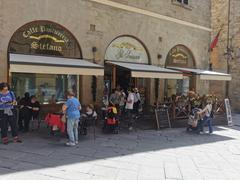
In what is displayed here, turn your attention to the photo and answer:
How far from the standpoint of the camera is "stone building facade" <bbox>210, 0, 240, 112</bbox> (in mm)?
23031

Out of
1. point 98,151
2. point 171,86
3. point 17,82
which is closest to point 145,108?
point 171,86

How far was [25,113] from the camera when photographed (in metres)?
10.0

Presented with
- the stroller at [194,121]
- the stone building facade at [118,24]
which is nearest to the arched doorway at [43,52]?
the stone building facade at [118,24]

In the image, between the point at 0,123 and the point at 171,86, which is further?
the point at 171,86

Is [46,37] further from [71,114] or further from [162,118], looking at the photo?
[162,118]

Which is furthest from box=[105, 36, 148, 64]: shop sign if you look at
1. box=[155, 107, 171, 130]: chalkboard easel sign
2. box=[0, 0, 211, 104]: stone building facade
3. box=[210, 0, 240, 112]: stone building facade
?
box=[210, 0, 240, 112]: stone building facade

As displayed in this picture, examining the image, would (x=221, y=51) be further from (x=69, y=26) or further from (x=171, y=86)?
(x=69, y=26)

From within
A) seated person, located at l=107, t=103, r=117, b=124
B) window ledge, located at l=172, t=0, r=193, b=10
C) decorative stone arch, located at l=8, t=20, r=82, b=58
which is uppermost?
window ledge, located at l=172, t=0, r=193, b=10

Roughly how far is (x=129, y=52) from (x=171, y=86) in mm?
3863

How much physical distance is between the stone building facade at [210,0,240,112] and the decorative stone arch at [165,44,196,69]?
533 centimetres

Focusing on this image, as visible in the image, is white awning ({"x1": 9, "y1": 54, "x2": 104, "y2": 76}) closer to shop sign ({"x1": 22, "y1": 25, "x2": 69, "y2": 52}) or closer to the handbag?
the handbag

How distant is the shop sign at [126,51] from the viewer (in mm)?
13959

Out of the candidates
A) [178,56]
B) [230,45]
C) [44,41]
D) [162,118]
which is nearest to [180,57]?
[178,56]

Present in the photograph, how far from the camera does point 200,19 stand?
19094 millimetres
